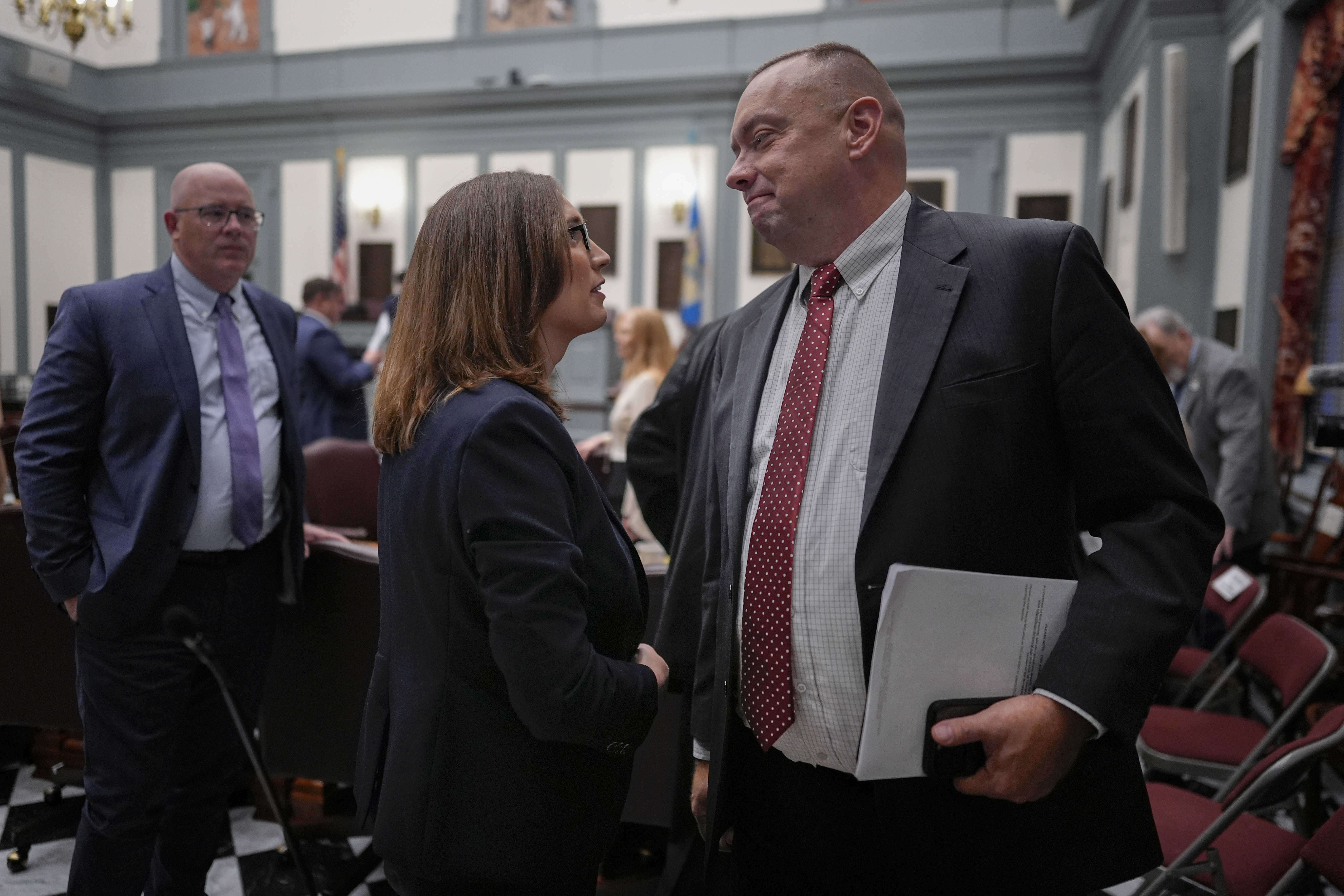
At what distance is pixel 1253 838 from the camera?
6.78 feet

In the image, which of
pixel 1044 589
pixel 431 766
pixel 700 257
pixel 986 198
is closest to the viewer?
pixel 1044 589

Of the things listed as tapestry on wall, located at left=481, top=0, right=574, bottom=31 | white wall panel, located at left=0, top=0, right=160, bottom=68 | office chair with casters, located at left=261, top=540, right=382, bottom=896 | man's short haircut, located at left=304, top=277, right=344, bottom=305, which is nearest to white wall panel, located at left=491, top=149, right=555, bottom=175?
tapestry on wall, located at left=481, top=0, right=574, bottom=31

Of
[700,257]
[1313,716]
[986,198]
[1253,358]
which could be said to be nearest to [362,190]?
[700,257]

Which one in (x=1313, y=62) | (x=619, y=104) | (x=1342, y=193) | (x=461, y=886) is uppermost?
(x=619, y=104)

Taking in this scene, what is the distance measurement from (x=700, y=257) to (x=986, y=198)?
3033 millimetres

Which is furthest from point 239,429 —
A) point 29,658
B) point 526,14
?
point 526,14

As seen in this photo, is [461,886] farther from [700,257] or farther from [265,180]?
[265,180]

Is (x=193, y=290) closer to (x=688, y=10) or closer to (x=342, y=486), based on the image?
(x=342, y=486)

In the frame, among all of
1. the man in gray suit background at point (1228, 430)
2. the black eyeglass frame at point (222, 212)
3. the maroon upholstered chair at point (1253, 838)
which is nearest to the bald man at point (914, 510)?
the maroon upholstered chair at point (1253, 838)

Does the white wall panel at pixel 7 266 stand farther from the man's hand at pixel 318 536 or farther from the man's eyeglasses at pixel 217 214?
the man's eyeglasses at pixel 217 214

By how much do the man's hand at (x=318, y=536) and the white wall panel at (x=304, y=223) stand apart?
32.9 feet

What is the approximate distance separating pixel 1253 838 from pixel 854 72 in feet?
6.07

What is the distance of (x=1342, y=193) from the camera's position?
453 centimetres

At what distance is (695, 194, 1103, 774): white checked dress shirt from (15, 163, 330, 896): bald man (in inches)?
54.8
